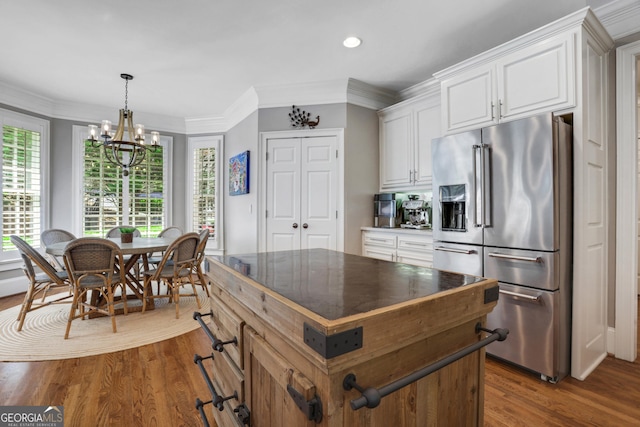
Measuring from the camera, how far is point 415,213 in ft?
12.6

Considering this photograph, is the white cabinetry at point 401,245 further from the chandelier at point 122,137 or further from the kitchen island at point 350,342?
the chandelier at point 122,137

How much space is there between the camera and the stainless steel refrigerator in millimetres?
2016

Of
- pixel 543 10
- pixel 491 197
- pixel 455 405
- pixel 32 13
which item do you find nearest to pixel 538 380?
pixel 491 197

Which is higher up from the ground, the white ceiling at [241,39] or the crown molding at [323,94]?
the white ceiling at [241,39]

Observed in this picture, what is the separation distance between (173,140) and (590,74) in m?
5.55

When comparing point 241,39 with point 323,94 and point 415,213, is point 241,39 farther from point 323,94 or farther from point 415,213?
point 415,213

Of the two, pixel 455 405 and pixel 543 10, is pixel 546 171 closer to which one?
pixel 543 10

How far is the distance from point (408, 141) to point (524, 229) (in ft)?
6.36

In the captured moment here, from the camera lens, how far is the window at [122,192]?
483cm

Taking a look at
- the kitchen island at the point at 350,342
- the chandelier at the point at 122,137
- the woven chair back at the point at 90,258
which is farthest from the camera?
the chandelier at the point at 122,137

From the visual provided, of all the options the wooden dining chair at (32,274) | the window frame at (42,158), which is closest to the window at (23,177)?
the window frame at (42,158)

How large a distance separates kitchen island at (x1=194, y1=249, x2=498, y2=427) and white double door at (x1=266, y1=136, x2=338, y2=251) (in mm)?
2556

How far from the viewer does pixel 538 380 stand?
208 cm

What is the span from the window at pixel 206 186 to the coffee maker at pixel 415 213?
3.08m
